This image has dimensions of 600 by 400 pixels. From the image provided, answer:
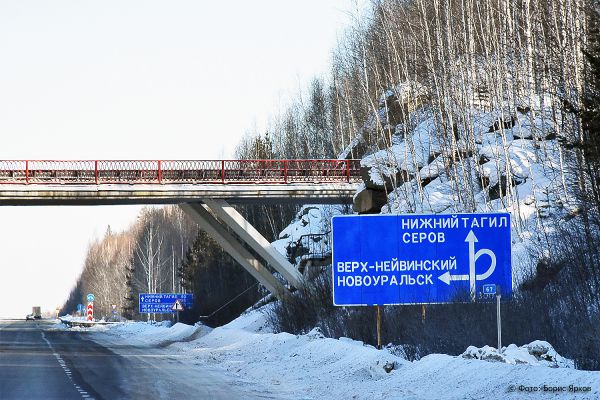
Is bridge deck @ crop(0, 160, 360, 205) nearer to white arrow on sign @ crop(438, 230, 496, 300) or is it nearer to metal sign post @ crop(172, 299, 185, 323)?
metal sign post @ crop(172, 299, 185, 323)

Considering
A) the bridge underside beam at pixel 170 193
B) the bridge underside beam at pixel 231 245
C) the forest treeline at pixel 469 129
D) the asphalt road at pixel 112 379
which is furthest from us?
the bridge underside beam at pixel 231 245

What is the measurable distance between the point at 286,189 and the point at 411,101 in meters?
6.26

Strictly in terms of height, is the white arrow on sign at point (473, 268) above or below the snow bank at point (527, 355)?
above

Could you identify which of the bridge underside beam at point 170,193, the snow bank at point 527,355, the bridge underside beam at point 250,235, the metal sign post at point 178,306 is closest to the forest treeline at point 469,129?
the snow bank at point 527,355

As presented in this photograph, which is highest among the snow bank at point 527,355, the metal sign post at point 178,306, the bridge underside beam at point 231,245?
the bridge underside beam at point 231,245

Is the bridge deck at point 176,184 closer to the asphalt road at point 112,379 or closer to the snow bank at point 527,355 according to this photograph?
the asphalt road at point 112,379

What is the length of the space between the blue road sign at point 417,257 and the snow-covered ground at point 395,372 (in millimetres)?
1313

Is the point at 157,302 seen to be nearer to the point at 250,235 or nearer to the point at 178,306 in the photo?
the point at 178,306

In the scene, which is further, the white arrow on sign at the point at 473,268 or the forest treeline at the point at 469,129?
the white arrow on sign at the point at 473,268

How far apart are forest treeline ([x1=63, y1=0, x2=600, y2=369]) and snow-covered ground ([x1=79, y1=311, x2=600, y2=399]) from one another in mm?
958

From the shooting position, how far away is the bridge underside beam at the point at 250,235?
146 feet

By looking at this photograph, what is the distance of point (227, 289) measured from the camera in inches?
2275

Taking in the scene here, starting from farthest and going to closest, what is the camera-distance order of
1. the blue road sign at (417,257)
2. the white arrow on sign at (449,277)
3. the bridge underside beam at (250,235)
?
the bridge underside beam at (250,235) → the white arrow on sign at (449,277) → the blue road sign at (417,257)

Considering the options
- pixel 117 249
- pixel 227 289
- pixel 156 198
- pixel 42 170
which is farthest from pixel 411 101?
pixel 117 249
